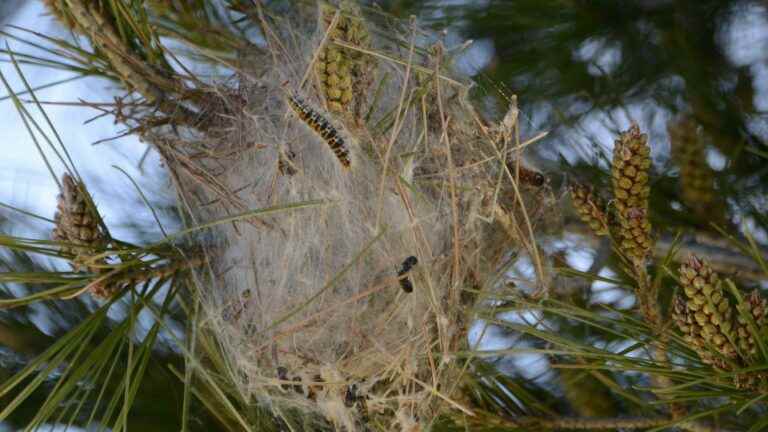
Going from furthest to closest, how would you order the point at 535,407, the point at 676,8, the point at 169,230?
1. the point at 676,8
2. the point at 169,230
3. the point at 535,407

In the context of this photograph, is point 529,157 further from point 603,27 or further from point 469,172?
point 603,27

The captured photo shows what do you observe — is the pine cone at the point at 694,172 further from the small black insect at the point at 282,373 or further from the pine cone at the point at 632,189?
the small black insect at the point at 282,373

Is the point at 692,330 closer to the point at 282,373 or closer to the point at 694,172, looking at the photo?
the point at 282,373

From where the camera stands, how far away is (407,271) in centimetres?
135

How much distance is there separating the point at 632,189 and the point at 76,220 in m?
0.78

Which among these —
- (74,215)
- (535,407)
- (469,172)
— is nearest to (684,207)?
(535,407)

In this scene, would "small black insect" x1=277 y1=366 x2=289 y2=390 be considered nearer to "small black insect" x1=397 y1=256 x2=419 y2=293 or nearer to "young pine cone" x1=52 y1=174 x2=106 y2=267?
"small black insect" x1=397 y1=256 x2=419 y2=293

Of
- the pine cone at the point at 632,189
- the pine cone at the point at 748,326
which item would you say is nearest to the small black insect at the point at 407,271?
the pine cone at the point at 632,189

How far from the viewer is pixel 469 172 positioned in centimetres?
147

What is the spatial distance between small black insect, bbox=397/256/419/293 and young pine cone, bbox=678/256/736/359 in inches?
14.4

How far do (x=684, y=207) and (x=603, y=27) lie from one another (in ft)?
1.47

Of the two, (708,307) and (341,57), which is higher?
(341,57)

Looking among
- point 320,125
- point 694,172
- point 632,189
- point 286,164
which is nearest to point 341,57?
point 320,125

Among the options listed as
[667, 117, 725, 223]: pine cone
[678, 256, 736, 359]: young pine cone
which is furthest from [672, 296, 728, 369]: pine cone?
[667, 117, 725, 223]: pine cone
